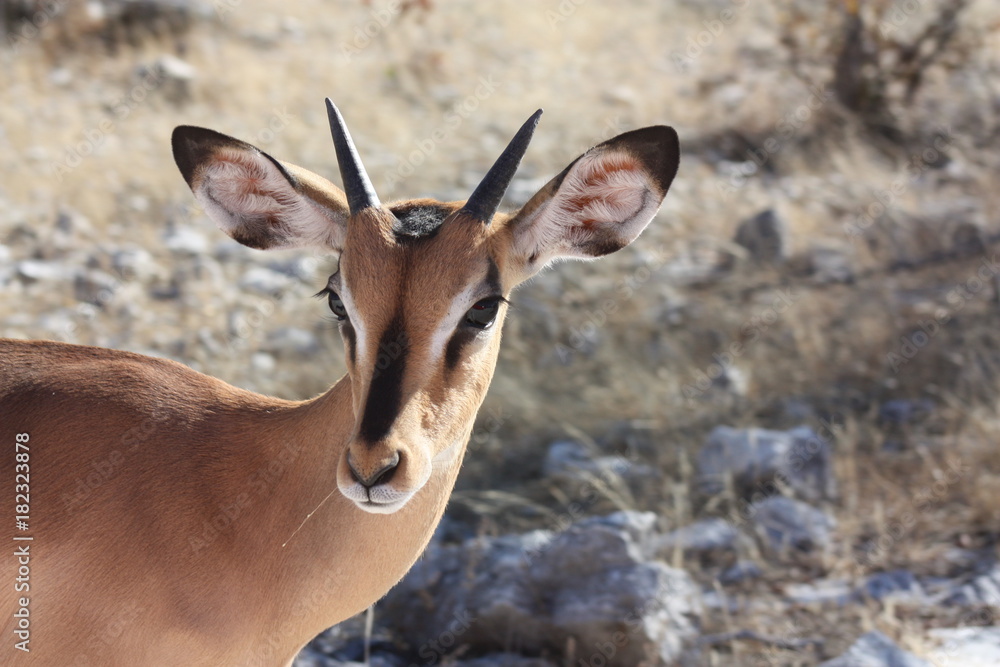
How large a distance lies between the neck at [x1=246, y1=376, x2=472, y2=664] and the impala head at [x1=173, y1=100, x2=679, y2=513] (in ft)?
0.73

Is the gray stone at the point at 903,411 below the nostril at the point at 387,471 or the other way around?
the other way around

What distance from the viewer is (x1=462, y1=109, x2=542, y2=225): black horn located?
3.22 metres

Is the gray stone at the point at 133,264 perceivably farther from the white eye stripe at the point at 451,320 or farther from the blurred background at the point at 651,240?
the white eye stripe at the point at 451,320

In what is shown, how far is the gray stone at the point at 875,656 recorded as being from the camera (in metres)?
4.36

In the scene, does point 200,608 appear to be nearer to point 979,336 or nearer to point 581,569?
point 581,569

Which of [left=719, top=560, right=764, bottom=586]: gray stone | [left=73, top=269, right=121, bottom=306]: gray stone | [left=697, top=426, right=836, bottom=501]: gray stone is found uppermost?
[left=73, top=269, right=121, bottom=306]: gray stone

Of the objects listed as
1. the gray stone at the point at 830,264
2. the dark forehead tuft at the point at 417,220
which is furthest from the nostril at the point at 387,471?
the gray stone at the point at 830,264

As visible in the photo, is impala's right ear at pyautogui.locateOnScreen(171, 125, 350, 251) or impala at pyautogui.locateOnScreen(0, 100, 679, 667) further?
impala's right ear at pyautogui.locateOnScreen(171, 125, 350, 251)

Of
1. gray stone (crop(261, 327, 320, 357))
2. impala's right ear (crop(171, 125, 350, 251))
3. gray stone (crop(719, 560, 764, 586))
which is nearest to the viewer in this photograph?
impala's right ear (crop(171, 125, 350, 251))

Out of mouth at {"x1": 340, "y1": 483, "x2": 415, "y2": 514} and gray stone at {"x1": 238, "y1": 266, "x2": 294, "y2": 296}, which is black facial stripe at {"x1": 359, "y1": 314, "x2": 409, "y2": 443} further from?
gray stone at {"x1": 238, "y1": 266, "x2": 294, "y2": 296}

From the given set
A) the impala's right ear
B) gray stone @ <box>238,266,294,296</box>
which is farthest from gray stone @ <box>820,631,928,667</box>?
gray stone @ <box>238,266,294,296</box>

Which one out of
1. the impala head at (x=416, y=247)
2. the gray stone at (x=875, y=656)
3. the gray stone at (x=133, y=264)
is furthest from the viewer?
the gray stone at (x=133, y=264)

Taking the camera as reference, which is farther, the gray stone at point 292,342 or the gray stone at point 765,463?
the gray stone at point 292,342

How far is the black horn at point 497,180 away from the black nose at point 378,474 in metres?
0.85
